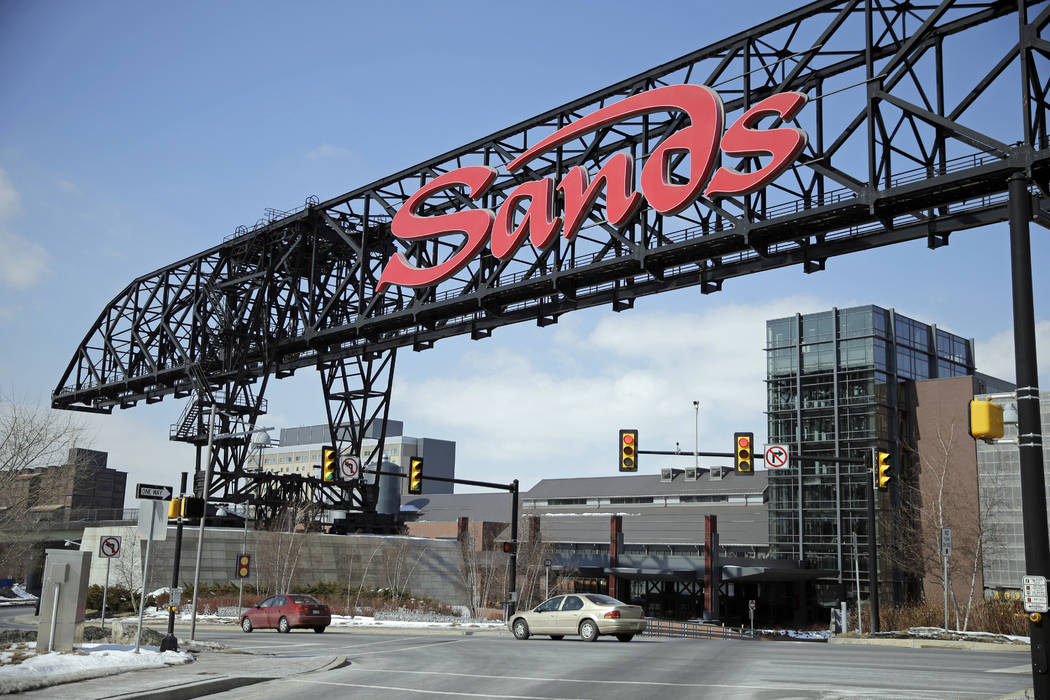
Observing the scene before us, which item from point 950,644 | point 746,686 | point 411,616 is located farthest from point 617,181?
point 411,616

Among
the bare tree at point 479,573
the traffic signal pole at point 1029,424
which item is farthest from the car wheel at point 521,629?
the bare tree at point 479,573

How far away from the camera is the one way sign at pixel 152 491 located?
21656 millimetres

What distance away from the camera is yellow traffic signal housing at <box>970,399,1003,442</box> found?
1352 cm

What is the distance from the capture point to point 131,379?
7069 centimetres

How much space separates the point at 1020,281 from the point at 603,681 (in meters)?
9.57

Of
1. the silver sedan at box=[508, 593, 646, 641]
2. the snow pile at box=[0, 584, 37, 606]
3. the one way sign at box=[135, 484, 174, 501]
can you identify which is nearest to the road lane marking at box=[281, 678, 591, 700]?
the one way sign at box=[135, 484, 174, 501]

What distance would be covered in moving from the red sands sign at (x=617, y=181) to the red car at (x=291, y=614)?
1559cm

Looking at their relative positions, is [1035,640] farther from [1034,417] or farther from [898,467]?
[898,467]

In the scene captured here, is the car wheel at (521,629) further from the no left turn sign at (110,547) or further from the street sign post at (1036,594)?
the street sign post at (1036,594)

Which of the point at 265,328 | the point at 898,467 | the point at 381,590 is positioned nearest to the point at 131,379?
Result: the point at 265,328

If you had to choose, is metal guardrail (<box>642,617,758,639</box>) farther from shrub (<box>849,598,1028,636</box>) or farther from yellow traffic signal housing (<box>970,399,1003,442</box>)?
yellow traffic signal housing (<box>970,399,1003,442</box>)

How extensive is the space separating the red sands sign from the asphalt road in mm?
15251

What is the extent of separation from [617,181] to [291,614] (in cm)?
1969

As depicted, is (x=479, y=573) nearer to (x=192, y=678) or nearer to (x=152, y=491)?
(x=152, y=491)
